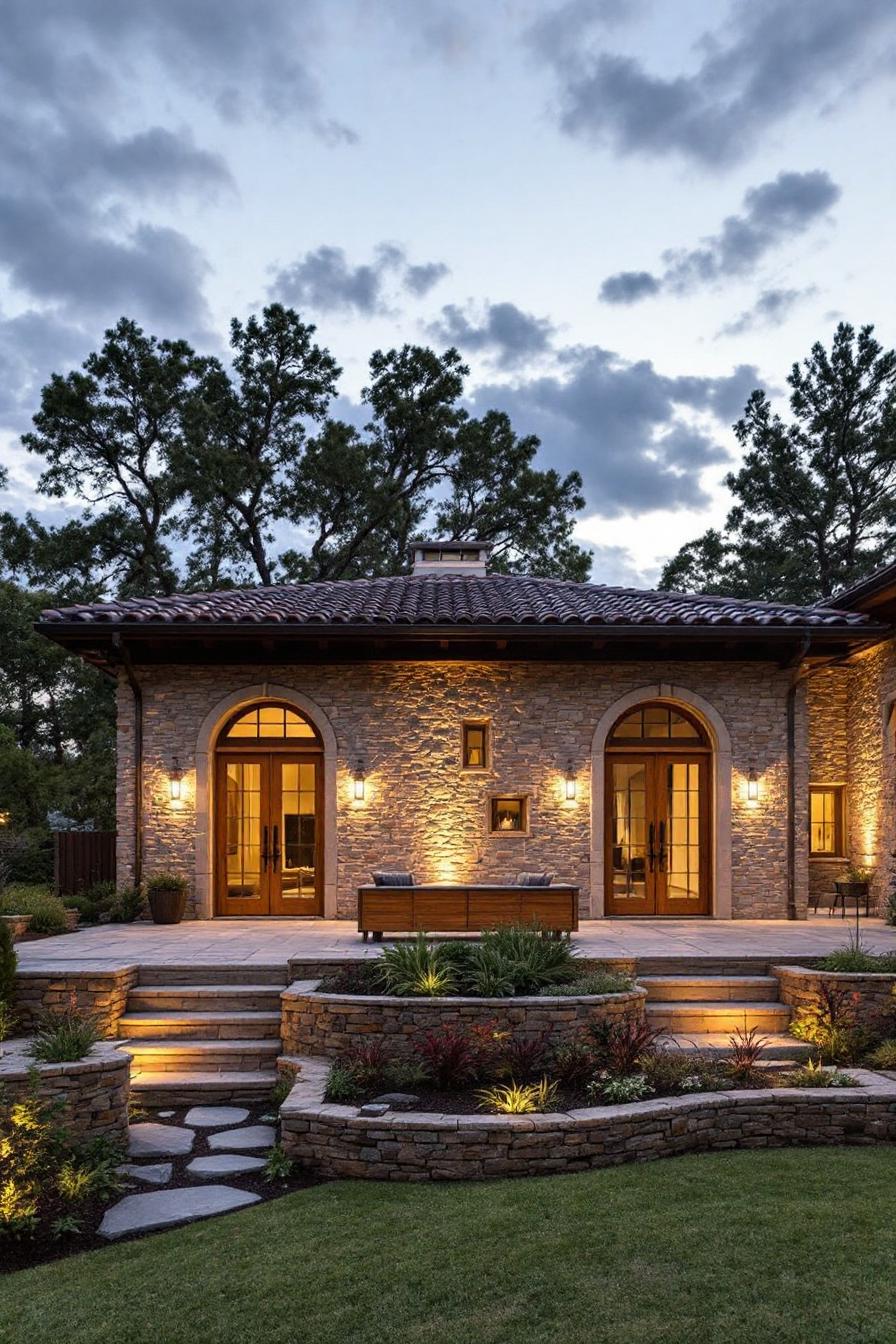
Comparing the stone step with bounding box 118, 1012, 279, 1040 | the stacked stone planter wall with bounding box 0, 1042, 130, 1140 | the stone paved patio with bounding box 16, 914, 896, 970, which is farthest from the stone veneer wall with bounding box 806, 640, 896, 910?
the stacked stone planter wall with bounding box 0, 1042, 130, 1140

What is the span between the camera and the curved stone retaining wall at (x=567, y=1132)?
17.7 feet

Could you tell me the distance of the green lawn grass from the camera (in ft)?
12.0

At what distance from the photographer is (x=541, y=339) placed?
26219mm

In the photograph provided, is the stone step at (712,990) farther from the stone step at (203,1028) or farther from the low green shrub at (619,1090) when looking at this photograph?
the stone step at (203,1028)

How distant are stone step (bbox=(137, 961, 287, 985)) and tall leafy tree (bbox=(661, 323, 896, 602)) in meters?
21.9

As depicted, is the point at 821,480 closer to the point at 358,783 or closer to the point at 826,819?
the point at 826,819

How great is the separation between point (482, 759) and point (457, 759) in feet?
1.24

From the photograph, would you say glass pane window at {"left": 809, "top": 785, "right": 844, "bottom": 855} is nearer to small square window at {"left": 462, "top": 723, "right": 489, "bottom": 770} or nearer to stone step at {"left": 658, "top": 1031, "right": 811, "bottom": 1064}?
small square window at {"left": 462, "top": 723, "right": 489, "bottom": 770}

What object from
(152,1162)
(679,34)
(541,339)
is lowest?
(152,1162)

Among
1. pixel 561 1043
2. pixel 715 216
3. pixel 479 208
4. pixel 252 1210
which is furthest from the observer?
pixel 715 216

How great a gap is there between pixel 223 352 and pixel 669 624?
18.8 metres

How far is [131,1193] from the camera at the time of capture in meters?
5.32

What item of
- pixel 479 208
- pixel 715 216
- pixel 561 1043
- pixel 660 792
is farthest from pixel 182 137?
pixel 561 1043

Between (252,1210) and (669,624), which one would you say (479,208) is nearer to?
(669,624)
